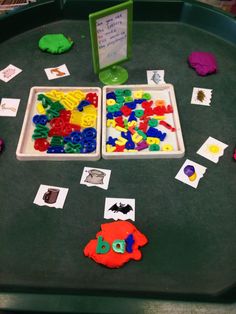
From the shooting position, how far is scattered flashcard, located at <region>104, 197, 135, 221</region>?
1.12 metres

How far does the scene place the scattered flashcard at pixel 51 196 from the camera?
1157 mm

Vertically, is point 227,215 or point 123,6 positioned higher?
point 123,6

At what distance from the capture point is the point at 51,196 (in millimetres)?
1173

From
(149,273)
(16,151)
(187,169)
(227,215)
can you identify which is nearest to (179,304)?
(149,273)

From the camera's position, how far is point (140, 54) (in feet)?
5.56

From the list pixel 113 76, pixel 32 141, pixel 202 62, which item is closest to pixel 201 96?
pixel 202 62

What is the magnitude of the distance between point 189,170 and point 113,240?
0.41m

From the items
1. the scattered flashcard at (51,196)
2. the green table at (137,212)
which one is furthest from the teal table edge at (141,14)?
the scattered flashcard at (51,196)

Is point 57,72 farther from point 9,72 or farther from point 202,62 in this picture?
point 202,62

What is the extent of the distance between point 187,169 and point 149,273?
0.43 m

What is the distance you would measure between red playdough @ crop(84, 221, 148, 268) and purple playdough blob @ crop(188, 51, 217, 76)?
91cm

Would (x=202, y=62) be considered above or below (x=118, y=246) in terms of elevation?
above

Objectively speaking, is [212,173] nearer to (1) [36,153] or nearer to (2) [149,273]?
(2) [149,273]

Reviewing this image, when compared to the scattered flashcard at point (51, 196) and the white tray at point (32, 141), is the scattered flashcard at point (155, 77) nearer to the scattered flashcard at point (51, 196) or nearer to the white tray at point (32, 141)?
the white tray at point (32, 141)
